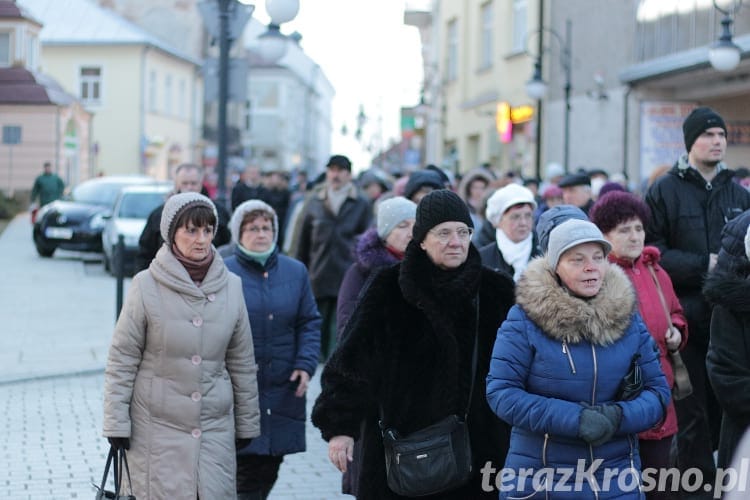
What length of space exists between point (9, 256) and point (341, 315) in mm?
21049

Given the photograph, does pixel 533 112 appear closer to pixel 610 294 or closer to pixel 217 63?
pixel 217 63

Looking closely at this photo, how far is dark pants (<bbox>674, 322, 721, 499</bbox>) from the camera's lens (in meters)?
6.94

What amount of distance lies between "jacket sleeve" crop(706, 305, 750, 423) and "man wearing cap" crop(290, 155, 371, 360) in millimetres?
6419

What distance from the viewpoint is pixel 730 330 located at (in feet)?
17.5

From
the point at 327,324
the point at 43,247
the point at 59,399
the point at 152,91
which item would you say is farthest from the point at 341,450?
the point at 152,91

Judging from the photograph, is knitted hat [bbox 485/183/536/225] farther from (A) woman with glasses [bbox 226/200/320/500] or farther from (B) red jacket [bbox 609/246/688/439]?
(A) woman with glasses [bbox 226/200/320/500]

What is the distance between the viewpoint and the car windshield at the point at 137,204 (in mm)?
22000

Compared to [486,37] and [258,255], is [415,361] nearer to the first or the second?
[258,255]

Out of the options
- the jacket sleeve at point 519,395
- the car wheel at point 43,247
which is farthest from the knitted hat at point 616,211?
the car wheel at point 43,247

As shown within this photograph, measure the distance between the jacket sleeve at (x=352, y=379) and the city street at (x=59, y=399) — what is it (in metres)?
2.51

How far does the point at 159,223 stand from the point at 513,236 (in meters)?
2.32

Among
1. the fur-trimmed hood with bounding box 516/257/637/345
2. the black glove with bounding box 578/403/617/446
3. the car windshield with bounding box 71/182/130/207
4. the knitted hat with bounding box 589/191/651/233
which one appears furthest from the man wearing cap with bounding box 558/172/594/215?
the car windshield with bounding box 71/182/130/207

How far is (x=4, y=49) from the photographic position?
48.0 m

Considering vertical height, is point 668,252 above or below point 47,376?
above
